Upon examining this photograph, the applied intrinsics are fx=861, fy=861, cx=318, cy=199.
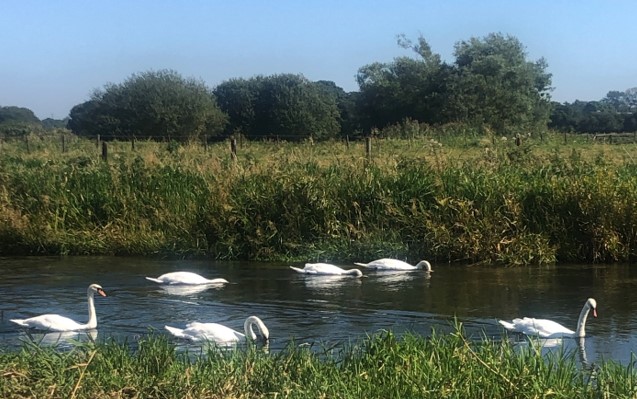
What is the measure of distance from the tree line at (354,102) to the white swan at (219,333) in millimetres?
42949

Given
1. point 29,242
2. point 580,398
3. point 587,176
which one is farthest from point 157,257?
point 580,398

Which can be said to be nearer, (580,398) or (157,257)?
(580,398)

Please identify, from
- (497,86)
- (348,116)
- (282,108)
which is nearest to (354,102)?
(348,116)

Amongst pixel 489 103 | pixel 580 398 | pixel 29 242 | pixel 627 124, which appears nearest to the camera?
pixel 580 398

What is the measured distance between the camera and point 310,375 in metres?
6.74

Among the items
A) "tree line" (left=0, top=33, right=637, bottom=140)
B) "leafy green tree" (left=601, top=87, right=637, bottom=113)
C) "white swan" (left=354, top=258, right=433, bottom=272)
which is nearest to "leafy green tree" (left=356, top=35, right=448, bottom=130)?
"tree line" (left=0, top=33, right=637, bottom=140)

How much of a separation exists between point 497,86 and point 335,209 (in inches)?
1601

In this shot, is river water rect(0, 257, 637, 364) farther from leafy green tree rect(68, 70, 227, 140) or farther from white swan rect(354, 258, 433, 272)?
leafy green tree rect(68, 70, 227, 140)

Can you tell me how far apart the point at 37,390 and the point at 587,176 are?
1397 cm

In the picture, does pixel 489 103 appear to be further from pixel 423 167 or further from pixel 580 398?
pixel 580 398

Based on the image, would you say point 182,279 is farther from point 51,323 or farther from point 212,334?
point 212,334

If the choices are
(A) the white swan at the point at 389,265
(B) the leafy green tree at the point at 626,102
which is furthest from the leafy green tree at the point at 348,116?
(A) the white swan at the point at 389,265

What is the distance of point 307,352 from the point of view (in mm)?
7449

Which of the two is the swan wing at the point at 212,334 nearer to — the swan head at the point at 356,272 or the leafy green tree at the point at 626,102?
the swan head at the point at 356,272
